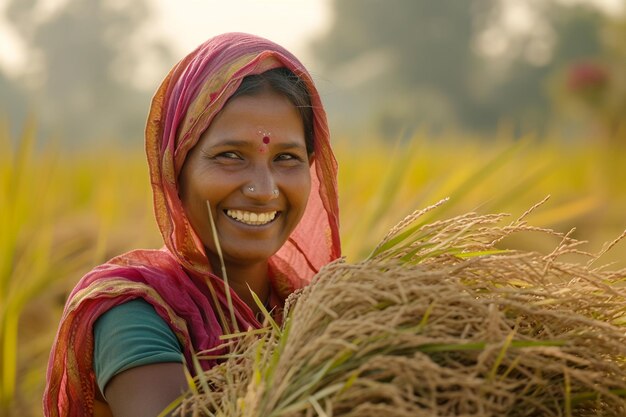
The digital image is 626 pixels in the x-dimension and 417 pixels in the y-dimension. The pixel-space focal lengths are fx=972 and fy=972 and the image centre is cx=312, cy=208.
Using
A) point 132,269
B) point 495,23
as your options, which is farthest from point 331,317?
point 495,23

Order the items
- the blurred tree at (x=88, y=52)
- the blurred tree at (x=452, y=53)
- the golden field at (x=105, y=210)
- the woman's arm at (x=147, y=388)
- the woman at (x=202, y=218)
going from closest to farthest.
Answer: the woman's arm at (x=147, y=388) → the woman at (x=202, y=218) → the golden field at (x=105, y=210) → the blurred tree at (x=452, y=53) → the blurred tree at (x=88, y=52)

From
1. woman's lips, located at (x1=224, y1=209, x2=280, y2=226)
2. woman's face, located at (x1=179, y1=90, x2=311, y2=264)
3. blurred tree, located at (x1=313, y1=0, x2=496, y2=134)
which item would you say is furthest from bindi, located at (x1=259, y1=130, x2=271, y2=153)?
blurred tree, located at (x1=313, y1=0, x2=496, y2=134)

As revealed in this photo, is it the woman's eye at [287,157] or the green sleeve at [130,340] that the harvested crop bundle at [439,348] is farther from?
the woman's eye at [287,157]

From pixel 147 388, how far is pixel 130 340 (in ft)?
0.33

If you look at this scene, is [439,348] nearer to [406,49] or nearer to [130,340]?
[130,340]

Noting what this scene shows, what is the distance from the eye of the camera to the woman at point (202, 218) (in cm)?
169

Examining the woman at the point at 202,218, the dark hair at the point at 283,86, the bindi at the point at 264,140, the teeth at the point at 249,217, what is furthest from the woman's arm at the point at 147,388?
the dark hair at the point at 283,86

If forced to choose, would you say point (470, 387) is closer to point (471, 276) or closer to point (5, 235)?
point (471, 276)

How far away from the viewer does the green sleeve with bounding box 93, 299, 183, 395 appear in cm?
158

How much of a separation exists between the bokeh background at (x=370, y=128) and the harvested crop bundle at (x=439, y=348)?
0.16m

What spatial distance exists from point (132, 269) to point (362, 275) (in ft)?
2.05

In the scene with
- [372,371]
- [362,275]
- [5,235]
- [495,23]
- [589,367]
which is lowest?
[589,367]

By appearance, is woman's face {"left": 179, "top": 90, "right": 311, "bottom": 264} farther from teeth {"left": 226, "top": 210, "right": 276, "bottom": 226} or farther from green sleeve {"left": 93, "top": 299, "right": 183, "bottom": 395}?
green sleeve {"left": 93, "top": 299, "right": 183, "bottom": 395}

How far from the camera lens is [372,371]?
1199 mm
